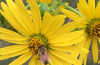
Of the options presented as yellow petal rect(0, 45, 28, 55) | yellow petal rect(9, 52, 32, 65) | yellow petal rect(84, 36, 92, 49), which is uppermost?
yellow petal rect(0, 45, 28, 55)

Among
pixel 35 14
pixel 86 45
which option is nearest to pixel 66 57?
pixel 86 45

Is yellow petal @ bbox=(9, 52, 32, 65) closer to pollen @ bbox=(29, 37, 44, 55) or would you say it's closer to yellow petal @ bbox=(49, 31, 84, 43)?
pollen @ bbox=(29, 37, 44, 55)

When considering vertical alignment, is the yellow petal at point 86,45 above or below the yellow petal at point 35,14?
below

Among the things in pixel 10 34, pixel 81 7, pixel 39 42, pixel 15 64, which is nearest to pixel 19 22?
pixel 10 34

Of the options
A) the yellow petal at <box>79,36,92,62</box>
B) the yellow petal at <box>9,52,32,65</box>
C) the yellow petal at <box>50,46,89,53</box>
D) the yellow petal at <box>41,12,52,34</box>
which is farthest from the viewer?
the yellow petal at <box>79,36,92,62</box>

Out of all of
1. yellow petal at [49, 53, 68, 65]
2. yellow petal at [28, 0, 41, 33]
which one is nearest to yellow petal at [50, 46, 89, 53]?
yellow petal at [49, 53, 68, 65]

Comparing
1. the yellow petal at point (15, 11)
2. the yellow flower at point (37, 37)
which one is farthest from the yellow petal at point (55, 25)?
the yellow petal at point (15, 11)

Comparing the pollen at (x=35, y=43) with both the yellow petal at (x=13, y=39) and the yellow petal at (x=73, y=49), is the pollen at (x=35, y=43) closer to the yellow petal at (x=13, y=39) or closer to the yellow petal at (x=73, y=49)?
the yellow petal at (x=13, y=39)
